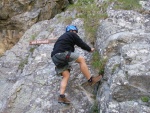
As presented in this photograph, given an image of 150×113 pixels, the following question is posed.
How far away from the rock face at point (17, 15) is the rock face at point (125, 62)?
6952 millimetres

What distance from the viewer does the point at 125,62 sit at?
23.4 ft

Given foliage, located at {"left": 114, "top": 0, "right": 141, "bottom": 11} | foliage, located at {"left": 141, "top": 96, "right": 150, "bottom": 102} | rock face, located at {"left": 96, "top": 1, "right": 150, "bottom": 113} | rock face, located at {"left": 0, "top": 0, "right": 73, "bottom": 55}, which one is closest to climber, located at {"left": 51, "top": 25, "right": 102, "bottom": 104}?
rock face, located at {"left": 96, "top": 1, "right": 150, "bottom": 113}

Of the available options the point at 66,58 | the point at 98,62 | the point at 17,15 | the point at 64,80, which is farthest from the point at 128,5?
the point at 17,15

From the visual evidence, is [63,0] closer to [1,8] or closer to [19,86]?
[1,8]

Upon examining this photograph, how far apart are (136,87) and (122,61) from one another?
104 cm

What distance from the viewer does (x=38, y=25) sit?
12.1 m

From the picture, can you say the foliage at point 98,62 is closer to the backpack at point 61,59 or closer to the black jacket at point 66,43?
the black jacket at point 66,43

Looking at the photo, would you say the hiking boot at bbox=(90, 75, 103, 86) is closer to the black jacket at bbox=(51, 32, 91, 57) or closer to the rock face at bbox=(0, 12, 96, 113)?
the rock face at bbox=(0, 12, 96, 113)

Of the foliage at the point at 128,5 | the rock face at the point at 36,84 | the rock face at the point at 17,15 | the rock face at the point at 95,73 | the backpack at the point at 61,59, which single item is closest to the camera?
the rock face at the point at 95,73

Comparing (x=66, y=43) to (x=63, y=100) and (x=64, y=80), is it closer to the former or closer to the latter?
(x=64, y=80)

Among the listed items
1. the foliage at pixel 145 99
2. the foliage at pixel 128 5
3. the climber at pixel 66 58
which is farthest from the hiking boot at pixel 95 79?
the foliage at pixel 128 5

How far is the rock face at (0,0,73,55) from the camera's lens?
15.7 meters

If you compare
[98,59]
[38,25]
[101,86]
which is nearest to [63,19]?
[38,25]

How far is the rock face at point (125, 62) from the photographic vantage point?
6.29 m
